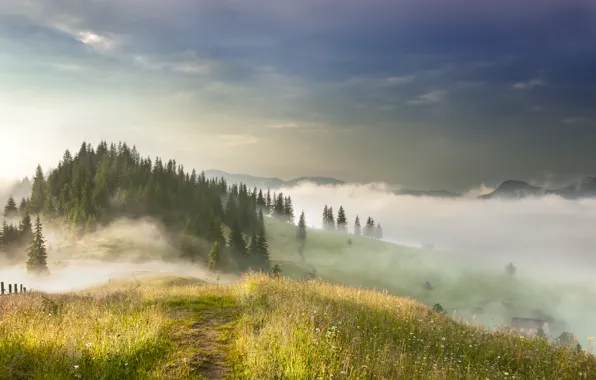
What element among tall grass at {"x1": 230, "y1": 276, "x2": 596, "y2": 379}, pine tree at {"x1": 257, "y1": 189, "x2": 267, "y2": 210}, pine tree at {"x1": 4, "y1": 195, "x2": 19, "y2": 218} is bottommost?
pine tree at {"x1": 4, "y1": 195, "x2": 19, "y2": 218}

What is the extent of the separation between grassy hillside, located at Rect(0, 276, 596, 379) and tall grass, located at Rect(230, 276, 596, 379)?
3 centimetres

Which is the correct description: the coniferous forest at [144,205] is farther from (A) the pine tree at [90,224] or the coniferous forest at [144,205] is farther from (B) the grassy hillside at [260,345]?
(B) the grassy hillside at [260,345]

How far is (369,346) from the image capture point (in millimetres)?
8719

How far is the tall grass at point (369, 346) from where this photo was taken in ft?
22.8

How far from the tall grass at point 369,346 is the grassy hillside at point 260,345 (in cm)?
3

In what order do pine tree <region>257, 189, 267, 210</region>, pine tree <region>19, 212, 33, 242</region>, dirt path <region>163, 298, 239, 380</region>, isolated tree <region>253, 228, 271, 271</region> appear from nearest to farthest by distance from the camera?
1. dirt path <region>163, 298, 239, 380</region>
2. pine tree <region>19, 212, 33, 242</region>
3. isolated tree <region>253, 228, 271, 271</region>
4. pine tree <region>257, 189, 267, 210</region>

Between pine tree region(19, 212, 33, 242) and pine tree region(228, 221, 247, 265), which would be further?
pine tree region(228, 221, 247, 265)

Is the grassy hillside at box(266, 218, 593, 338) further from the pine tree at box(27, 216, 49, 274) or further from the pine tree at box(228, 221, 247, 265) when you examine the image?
the pine tree at box(27, 216, 49, 274)

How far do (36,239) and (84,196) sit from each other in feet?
123

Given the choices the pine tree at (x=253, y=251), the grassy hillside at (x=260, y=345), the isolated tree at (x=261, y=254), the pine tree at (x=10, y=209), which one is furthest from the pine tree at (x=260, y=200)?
the grassy hillside at (x=260, y=345)

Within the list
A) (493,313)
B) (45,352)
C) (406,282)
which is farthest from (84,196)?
(493,313)

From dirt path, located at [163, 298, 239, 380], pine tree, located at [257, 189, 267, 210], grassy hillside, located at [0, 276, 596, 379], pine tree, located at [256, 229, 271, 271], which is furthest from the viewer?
pine tree, located at [257, 189, 267, 210]

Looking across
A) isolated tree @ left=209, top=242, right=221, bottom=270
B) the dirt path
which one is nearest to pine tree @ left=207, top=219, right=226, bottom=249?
isolated tree @ left=209, top=242, right=221, bottom=270

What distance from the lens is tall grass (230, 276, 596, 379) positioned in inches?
273
